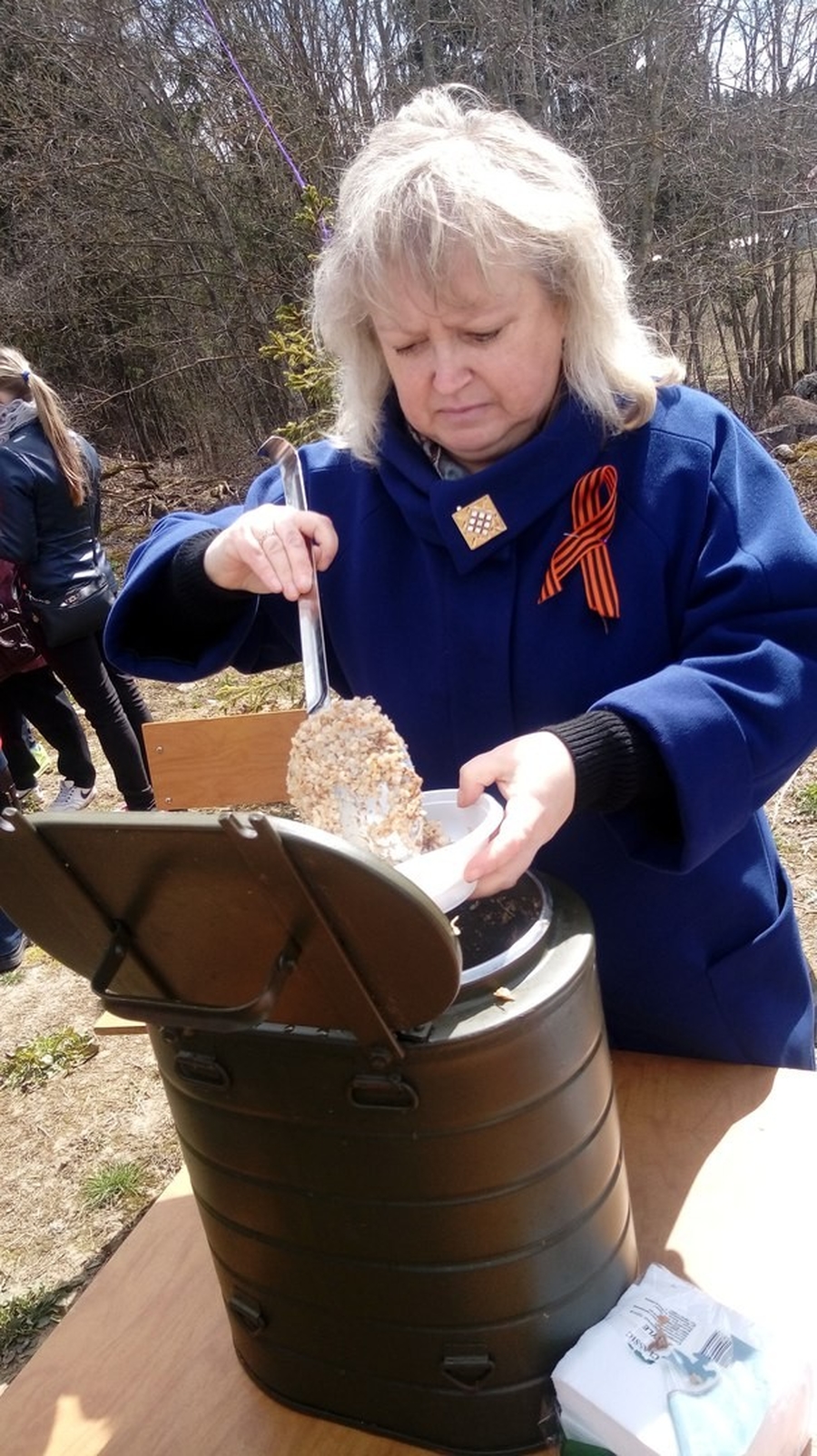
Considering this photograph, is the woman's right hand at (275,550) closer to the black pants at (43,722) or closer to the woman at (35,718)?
the woman at (35,718)

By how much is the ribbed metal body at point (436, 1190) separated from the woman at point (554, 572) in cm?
22

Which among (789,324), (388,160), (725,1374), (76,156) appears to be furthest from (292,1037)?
(76,156)

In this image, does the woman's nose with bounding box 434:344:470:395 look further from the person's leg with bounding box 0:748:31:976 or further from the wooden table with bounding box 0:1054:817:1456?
the person's leg with bounding box 0:748:31:976

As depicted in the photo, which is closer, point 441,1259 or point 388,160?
point 441,1259

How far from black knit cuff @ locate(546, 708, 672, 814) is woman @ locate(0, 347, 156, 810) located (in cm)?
320

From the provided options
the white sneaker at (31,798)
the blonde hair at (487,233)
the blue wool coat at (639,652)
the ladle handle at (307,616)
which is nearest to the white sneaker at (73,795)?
the white sneaker at (31,798)

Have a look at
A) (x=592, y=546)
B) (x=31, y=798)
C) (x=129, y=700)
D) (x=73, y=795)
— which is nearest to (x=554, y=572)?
(x=592, y=546)

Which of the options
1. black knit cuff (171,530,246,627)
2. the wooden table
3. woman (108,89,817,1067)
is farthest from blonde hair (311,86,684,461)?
the wooden table

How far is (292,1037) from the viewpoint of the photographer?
0.82 meters

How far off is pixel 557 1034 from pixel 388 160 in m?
0.90

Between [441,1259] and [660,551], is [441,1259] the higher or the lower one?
the lower one

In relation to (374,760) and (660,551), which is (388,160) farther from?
(374,760)

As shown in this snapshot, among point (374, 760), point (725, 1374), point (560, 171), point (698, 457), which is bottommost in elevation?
point (725, 1374)

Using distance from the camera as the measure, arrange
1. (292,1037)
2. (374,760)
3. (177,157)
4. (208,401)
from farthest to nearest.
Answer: (208,401), (177,157), (374,760), (292,1037)
